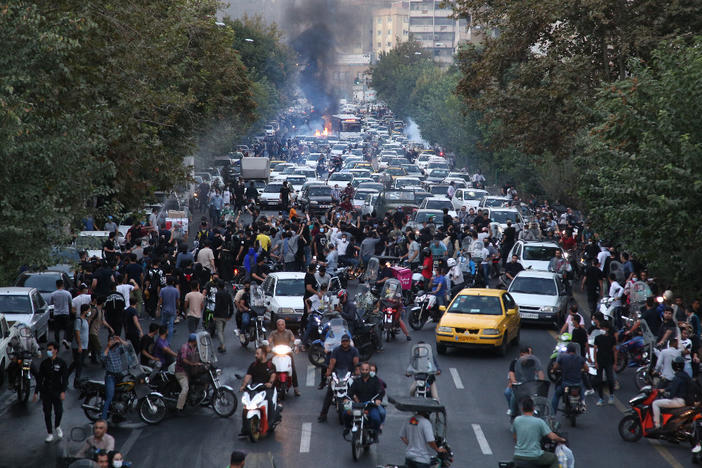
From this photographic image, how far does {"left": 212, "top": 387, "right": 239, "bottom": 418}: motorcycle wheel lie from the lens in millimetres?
16906

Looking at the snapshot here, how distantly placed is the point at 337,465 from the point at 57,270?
45.5 feet

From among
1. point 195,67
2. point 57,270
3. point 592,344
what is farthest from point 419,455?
point 195,67

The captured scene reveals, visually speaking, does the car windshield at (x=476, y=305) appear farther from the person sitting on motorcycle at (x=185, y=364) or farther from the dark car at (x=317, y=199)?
the dark car at (x=317, y=199)

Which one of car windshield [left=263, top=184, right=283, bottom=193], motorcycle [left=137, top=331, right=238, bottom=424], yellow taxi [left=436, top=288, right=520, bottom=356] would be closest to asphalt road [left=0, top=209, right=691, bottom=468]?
motorcycle [left=137, top=331, right=238, bottom=424]

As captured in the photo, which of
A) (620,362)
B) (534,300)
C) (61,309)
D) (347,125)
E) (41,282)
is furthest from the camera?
(347,125)

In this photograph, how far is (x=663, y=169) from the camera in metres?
19.7

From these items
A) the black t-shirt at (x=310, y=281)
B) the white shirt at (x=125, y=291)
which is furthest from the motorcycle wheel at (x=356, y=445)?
the white shirt at (x=125, y=291)

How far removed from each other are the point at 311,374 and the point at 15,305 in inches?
279

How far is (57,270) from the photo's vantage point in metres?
26.0

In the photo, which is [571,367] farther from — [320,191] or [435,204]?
[320,191]

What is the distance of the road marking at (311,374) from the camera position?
1961 centimetres

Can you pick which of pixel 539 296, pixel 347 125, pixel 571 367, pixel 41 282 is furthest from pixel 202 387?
pixel 347 125

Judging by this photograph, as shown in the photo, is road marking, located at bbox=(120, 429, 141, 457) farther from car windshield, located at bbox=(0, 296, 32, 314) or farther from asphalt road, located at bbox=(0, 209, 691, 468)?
car windshield, located at bbox=(0, 296, 32, 314)

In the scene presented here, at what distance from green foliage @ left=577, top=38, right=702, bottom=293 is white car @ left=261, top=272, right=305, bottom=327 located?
7189 mm
